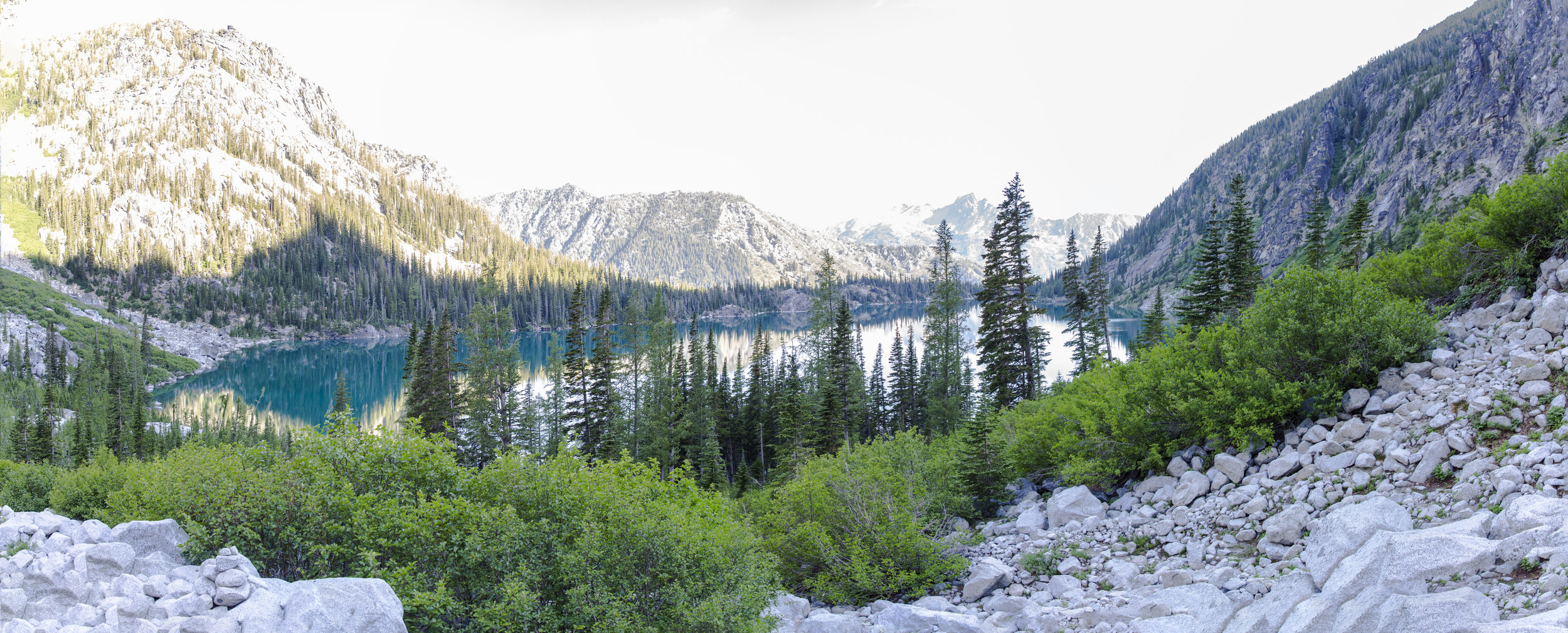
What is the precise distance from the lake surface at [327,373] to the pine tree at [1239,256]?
3122 cm

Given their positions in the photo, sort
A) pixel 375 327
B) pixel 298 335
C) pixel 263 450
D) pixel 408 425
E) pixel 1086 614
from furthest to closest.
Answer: pixel 375 327 → pixel 298 335 → pixel 408 425 → pixel 263 450 → pixel 1086 614

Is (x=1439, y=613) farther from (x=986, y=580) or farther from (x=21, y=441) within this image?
(x=21, y=441)

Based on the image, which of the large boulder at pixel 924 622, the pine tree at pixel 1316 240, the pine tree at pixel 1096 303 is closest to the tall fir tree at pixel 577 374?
the large boulder at pixel 924 622

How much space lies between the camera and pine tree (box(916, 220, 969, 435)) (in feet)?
149

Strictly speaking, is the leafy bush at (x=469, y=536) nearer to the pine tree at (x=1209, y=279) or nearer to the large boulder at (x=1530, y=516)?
the large boulder at (x=1530, y=516)

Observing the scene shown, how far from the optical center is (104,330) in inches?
4751

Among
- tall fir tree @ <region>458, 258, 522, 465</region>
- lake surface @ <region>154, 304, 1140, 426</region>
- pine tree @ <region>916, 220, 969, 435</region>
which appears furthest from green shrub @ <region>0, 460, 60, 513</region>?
pine tree @ <region>916, 220, 969, 435</region>

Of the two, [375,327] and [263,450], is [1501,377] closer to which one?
[263,450]

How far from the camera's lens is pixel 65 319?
11975 centimetres

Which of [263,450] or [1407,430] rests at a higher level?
[1407,430]

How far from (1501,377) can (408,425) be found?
86.2 ft

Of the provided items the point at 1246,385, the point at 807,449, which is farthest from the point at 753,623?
the point at 807,449

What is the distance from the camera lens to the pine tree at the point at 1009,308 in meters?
34.0

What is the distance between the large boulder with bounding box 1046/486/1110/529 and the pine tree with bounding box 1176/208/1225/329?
21816 mm
